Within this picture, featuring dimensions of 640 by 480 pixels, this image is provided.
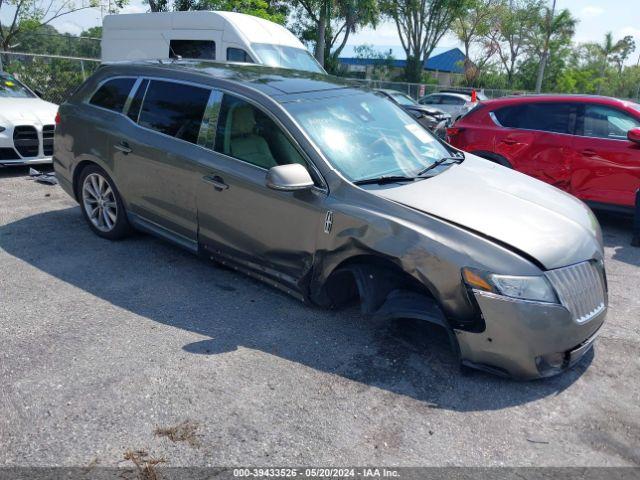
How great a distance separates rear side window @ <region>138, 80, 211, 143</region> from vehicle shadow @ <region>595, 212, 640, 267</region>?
4579 mm

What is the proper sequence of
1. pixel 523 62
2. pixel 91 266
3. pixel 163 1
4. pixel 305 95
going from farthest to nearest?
1. pixel 523 62
2. pixel 163 1
3. pixel 91 266
4. pixel 305 95

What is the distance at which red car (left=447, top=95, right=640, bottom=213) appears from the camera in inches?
264

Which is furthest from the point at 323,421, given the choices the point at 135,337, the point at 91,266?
the point at 91,266

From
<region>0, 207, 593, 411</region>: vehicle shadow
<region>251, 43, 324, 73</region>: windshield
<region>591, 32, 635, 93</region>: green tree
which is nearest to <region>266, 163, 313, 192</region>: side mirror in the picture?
<region>0, 207, 593, 411</region>: vehicle shadow

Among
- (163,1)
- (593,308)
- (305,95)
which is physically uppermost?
(163,1)

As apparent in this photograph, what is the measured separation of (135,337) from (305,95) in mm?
2204

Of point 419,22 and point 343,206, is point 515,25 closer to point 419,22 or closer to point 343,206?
point 419,22

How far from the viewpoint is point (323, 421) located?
300 centimetres

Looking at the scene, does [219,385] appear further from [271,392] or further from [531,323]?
[531,323]

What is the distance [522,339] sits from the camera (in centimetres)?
314

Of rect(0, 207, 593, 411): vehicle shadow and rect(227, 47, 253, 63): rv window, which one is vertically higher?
rect(227, 47, 253, 63): rv window

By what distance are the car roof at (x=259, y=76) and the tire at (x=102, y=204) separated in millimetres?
1103

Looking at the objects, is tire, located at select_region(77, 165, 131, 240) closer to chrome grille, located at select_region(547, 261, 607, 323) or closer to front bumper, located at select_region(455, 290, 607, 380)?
front bumper, located at select_region(455, 290, 607, 380)

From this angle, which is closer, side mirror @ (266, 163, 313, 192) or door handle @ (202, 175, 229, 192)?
side mirror @ (266, 163, 313, 192)
